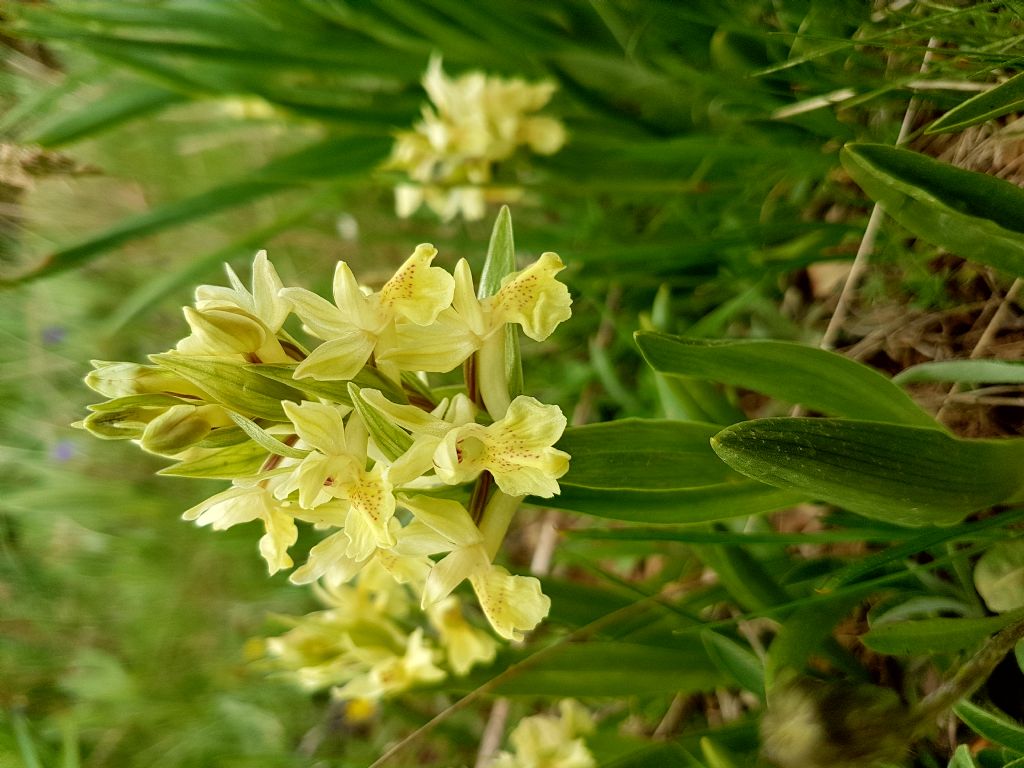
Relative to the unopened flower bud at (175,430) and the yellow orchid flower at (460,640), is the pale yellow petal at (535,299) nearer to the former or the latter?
the unopened flower bud at (175,430)

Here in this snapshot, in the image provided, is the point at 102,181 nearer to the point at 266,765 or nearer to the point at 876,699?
the point at 266,765

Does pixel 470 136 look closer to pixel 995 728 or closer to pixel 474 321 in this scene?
pixel 474 321

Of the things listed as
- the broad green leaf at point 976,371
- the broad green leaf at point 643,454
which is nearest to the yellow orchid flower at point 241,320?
the broad green leaf at point 643,454

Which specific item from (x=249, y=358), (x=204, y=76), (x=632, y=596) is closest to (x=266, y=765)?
(x=632, y=596)

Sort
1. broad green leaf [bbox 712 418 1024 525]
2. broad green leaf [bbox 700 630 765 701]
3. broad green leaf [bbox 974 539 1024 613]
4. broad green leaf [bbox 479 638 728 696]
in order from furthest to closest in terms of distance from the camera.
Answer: broad green leaf [bbox 479 638 728 696], broad green leaf [bbox 700 630 765 701], broad green leaf [bbox 974 539 1024 613], broad green leaf [bbox 712 418 1024 525]

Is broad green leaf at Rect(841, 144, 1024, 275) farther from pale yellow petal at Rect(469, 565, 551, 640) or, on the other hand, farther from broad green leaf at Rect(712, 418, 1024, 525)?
pale yellow petal at Rect(469, 565, 551, 640)

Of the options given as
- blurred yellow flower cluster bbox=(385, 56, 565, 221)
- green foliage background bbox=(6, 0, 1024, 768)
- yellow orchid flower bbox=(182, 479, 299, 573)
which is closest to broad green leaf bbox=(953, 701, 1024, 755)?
green foliage background bbox=(6, 0, 1024, 768)
